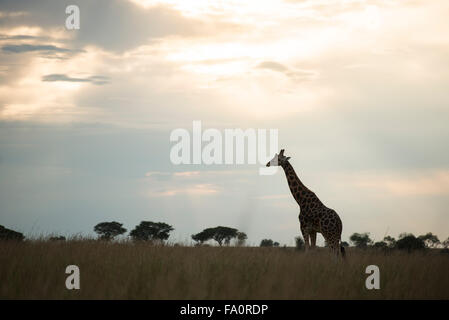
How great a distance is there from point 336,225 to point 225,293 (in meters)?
6.41

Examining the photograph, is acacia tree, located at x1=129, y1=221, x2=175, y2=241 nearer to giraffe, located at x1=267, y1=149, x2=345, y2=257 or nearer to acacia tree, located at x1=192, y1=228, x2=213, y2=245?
acacia tree, located at x1=192, y1=228, x2=213, y2=245

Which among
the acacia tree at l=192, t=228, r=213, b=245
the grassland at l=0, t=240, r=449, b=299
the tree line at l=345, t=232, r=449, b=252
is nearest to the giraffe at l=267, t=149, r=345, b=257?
the grassland at l=0, t=240, r=449, b=299

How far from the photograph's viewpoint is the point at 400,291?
12891mm

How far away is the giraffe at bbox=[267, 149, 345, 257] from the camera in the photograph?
1642 cm

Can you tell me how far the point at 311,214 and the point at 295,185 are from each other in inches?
55.8

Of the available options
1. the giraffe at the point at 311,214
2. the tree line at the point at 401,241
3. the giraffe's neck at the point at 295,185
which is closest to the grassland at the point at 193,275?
the giraffe at the point at 311,214

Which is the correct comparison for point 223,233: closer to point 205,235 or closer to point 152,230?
point 205,235

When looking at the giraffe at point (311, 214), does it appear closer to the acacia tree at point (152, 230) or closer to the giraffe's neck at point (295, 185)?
the giraffe's neck at point (295, 185)

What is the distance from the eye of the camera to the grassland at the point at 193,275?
10859 mm

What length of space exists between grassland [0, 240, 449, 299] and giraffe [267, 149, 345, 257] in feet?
2.42

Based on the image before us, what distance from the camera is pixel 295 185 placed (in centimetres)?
1806

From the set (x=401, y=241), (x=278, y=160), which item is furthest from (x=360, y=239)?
(x=278, y=160)
